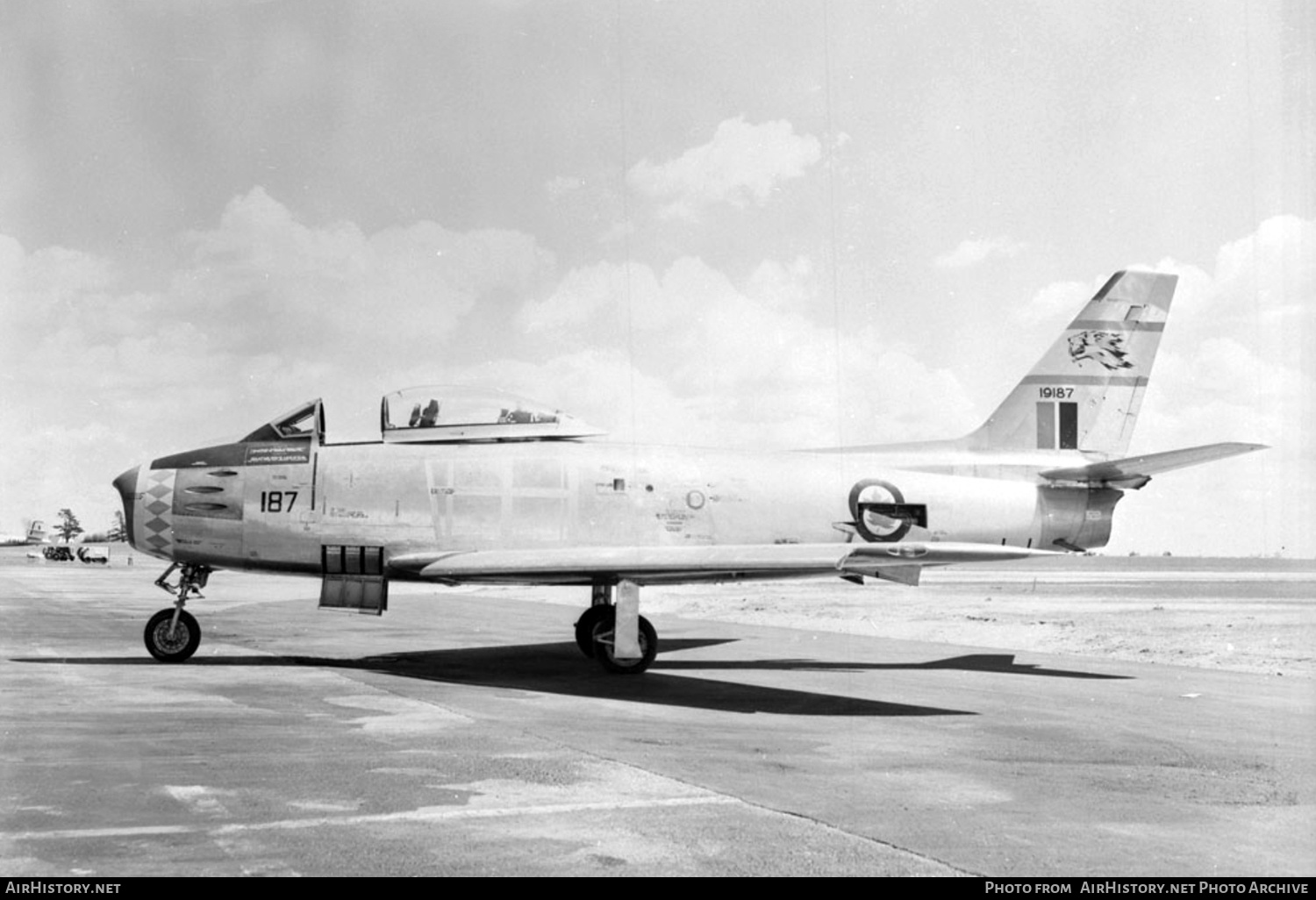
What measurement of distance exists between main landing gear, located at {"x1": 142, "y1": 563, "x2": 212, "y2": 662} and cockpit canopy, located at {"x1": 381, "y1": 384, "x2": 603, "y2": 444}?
119 inches

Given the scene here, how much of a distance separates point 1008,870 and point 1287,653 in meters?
13.0

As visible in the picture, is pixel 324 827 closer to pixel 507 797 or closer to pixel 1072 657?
pixel 507 797

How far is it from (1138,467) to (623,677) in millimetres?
7624

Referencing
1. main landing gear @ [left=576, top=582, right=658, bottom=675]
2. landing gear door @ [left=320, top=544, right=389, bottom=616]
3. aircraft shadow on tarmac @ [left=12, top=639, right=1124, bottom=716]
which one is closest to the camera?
aircraft shadow on tarmac @ [left=12, top=639, right=1124, bottom=716]

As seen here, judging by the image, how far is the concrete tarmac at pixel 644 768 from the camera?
5402mm

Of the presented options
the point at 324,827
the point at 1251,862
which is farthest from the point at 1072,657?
the point at 324,827

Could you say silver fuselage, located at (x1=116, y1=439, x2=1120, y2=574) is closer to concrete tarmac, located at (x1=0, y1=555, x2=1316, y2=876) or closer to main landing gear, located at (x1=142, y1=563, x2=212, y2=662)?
main landing gear, located at (x1=142, y1=563, x2=212, y2=662)

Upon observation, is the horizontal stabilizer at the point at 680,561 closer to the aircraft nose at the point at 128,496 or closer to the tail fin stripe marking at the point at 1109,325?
the aircraft nose at the point at 128,496

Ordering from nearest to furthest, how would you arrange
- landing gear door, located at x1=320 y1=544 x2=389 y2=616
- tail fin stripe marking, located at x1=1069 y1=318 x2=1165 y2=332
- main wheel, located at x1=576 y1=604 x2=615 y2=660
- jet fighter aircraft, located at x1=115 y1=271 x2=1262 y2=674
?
jet fighter aircraft, located at x1=115 y1=271 x2=1262 y2=674 → landing gear door, located at x1=320 y1=544 x2=389 y2=616 → main wheel, located at x1=576 y1=604 x2=615 y2=660 → tail fin stripe marking, located at x1=1069 y1=318 x2=1165 y2=332

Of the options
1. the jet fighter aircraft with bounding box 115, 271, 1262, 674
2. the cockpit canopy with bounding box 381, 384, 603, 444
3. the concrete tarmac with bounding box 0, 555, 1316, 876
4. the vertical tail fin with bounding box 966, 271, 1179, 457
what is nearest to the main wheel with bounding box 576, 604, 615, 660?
the jet fighter aircraft with bounding box 115, 271, 1262, 674

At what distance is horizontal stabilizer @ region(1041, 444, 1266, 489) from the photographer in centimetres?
1349

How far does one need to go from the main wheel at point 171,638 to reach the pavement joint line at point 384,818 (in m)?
8.77

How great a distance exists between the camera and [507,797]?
661 cm

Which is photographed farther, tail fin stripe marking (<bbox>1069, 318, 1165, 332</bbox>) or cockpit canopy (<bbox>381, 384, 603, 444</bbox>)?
tail fin stripe marking (<bbox>1069, 318, 1165, 332</bbox>)
